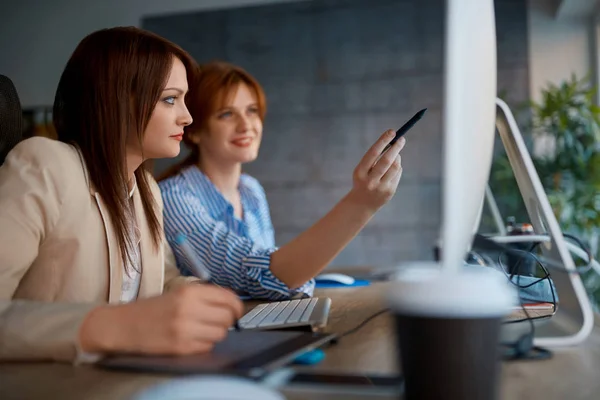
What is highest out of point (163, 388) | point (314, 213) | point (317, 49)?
point (317, 49)

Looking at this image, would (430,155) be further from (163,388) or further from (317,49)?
(163,388)

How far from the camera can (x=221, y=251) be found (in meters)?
1.40

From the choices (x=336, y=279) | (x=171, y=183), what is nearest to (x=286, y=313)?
(x=336, y=279)

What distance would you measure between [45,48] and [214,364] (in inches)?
205

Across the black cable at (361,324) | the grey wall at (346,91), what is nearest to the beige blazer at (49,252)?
the black cable at (361,324)

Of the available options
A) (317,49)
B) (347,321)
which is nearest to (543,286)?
(347,321)

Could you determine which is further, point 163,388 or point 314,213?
point 314,213

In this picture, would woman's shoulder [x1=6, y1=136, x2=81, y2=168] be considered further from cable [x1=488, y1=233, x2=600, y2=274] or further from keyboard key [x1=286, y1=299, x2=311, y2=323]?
cable [x1=488, y1=233, x2=600, y2=274]

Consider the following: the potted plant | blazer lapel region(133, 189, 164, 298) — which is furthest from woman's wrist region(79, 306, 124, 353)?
the potted plant

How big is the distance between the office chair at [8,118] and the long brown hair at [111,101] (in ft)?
0.21

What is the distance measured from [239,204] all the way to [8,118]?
105 cm

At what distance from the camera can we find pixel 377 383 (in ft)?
1.59

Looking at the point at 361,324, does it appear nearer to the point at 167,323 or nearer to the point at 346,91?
the point at 167,323

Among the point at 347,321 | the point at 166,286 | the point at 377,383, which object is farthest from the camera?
the point at 166,286
